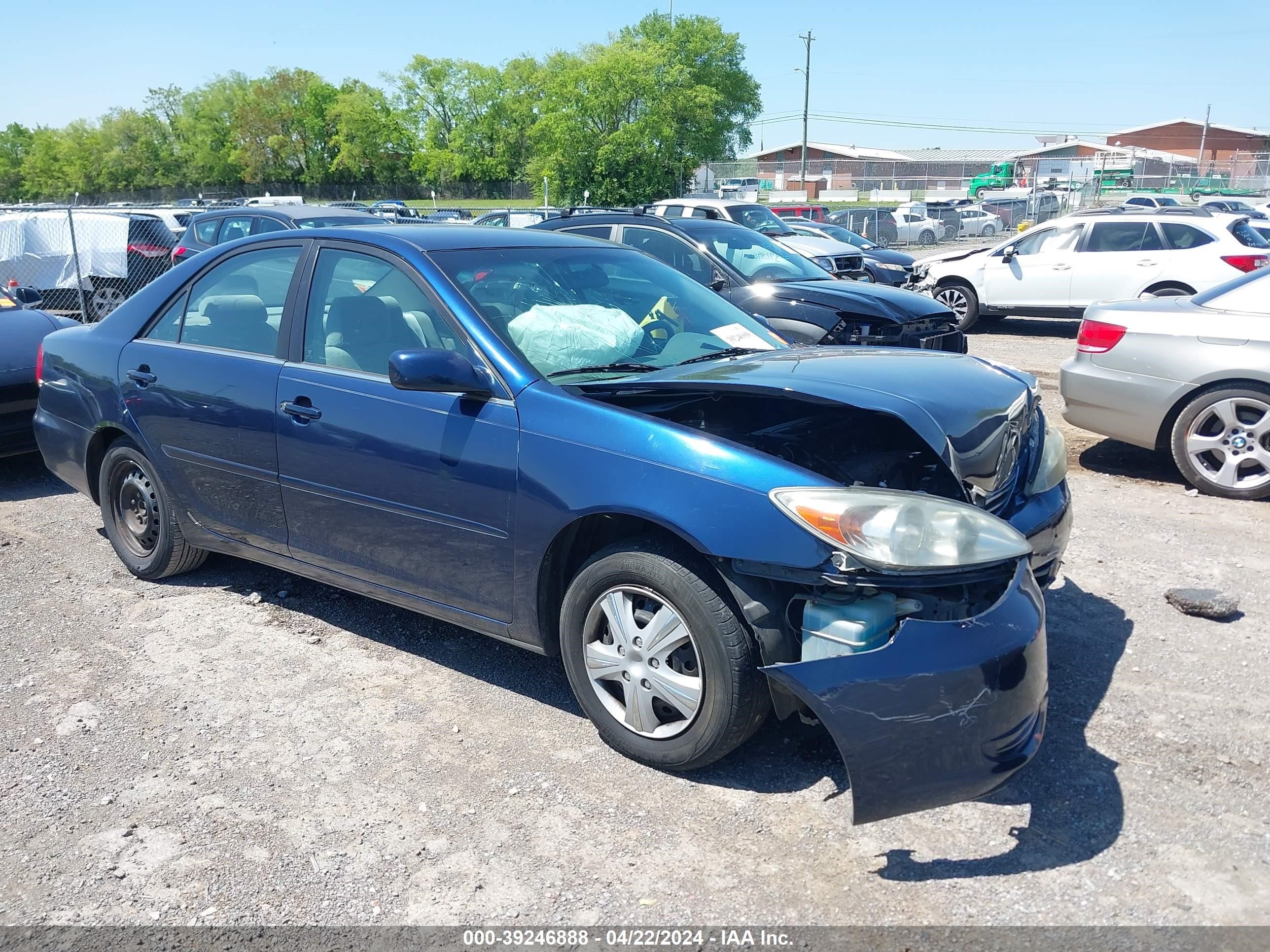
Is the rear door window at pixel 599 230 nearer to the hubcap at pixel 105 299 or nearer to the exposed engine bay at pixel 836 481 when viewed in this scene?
the exposed engine bay at pixel 836 481

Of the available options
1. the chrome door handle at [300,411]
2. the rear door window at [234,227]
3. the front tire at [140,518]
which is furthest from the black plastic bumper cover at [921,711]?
the rear door window at [234,227]

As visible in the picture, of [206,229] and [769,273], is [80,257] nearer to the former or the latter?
[206,229]

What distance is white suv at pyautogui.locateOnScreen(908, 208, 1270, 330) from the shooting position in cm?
1285

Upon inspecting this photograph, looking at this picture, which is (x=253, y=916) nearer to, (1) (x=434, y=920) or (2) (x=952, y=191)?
(1) (x=434, y=920)

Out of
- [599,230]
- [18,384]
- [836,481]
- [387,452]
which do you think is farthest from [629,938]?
[599,230]

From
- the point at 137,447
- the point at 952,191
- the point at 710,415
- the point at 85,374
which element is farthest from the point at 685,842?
the point at 952,191

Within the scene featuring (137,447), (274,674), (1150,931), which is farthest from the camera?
(137,447)

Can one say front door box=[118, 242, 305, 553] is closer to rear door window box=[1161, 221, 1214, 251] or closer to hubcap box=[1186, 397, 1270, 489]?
hubcap box=[1186, 397, 1270, 489]

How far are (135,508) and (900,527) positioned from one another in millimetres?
4010

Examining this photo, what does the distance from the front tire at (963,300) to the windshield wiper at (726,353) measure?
11.2 m

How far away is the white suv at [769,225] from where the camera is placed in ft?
54.8

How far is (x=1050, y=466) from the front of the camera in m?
4.13

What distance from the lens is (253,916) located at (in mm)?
2758

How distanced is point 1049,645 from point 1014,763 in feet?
5.26
